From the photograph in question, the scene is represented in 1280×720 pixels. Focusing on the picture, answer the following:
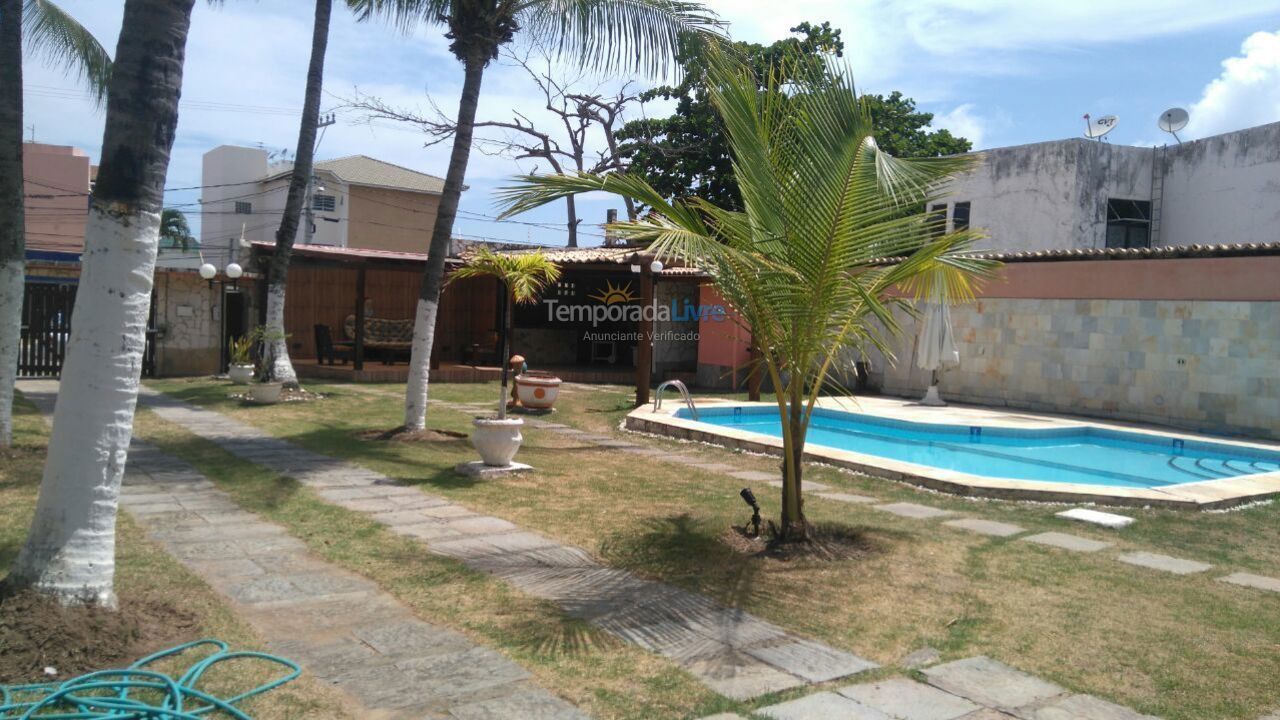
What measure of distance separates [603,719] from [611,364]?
19.0 meters

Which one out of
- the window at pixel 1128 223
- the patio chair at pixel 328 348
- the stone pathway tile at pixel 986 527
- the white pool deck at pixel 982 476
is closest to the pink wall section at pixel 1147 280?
the white pool deck at pixel 982 476

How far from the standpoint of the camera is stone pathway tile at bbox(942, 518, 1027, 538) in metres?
6.70

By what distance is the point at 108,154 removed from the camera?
13.1ft

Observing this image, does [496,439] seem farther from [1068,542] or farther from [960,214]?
[960,214]

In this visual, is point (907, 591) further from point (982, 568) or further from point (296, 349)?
point (296, 349)

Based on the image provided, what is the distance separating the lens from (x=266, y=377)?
14.2 m

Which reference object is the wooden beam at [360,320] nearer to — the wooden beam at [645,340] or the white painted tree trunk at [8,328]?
the wooden beam at [645,340]

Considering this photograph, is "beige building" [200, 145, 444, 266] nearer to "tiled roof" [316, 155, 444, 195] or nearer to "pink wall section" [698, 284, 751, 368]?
"tiled roof" [316, 155, 444, 195]

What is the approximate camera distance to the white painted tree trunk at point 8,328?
26.1ft

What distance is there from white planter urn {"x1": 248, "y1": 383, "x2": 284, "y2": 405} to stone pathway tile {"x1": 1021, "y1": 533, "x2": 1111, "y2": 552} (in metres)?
10.9

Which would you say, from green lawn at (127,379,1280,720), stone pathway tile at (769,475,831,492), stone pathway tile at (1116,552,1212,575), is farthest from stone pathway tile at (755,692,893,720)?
stone pathway tile at (769,475,831,492)

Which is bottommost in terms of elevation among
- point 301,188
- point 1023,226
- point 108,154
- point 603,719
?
point 603,719

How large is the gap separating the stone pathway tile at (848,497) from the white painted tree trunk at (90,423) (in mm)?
5646

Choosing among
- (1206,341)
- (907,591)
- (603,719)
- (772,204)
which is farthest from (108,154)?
(1206,341)
